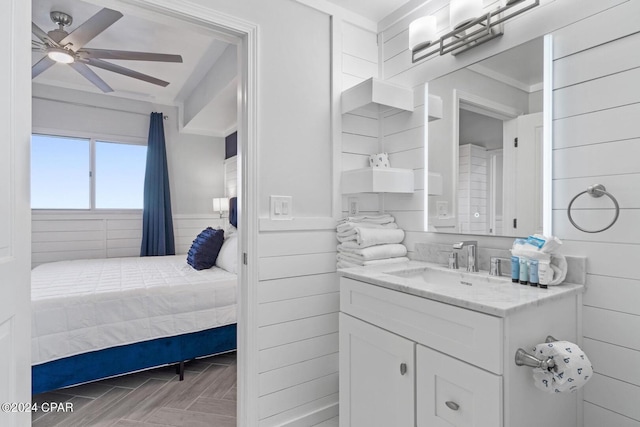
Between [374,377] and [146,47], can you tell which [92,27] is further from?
[374,377]

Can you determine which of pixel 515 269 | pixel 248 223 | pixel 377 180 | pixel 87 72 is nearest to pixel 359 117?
pixel 377 180

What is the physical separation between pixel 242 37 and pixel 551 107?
Result: 4.94ft

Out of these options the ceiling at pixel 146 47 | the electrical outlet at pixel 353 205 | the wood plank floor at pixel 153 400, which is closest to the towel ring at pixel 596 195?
the electrical outlet at pixel 353 205

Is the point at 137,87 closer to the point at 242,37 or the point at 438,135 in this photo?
the point at 242,37

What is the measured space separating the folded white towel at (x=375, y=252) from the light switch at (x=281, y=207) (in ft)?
1.26

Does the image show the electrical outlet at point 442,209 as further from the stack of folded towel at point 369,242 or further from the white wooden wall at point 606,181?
the white wooden wall at point 606,181

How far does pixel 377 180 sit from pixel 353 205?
1.00 feet

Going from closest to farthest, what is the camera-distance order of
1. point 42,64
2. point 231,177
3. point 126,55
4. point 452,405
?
1. point 452,405
2. point 126,55
3. point 42,64
4. point 231,177

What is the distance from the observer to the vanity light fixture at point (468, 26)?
1.52 metres

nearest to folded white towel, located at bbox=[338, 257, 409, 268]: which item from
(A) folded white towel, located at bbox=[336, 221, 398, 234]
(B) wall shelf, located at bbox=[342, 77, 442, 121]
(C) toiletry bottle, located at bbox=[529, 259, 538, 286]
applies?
(A) folded white towel, located at bbox=[336, 221, 398, 234]

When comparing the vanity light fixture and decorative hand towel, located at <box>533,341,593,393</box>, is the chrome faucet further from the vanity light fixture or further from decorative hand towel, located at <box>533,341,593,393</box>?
the vanity light fixture

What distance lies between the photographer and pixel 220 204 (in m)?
4.68

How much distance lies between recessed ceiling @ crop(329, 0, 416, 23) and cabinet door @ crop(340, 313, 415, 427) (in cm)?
180

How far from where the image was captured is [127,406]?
7.16 feet
